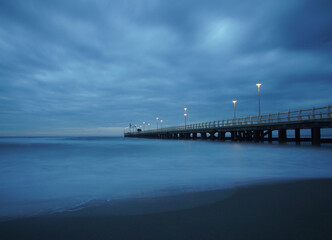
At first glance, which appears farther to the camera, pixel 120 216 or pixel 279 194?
pixel 279 194

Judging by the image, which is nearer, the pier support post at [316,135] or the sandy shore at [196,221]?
the sandy shore at [196,221]

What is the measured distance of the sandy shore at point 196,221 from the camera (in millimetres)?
2504

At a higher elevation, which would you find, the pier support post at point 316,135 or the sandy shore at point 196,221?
the pier support post at point 316,135

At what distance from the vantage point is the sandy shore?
2.50 m

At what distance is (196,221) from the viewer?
2.88 metres

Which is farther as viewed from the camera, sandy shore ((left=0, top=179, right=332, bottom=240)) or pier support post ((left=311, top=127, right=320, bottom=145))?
pier support post ((left=311, top=127, right=320, bottom=145))

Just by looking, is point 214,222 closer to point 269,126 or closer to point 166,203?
point 166,203

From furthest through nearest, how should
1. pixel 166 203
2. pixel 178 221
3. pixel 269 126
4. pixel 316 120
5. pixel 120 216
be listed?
pixel 269 126
pixel 316 120
pixel 166 203
pixel 120 216
pixel 178 221

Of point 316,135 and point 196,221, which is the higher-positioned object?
point 316,135

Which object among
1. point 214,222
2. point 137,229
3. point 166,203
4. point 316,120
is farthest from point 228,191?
point 316,120

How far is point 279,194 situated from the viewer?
4.15 meters

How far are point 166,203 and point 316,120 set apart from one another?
20.6 metres

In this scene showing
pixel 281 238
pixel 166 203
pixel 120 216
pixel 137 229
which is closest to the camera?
pixel 281 238

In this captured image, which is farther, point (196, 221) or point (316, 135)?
point (316, 135)
